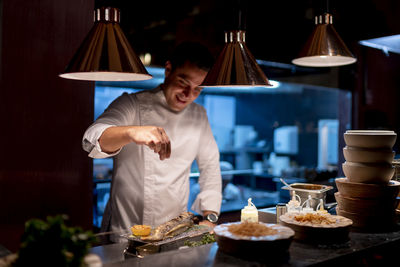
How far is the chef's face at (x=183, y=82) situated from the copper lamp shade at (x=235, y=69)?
54cm

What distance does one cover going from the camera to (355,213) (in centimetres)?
191

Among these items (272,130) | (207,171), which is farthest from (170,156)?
(272,130)

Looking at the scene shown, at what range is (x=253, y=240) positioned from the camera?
140cm

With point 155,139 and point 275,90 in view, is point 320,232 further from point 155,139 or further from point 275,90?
point 275,90

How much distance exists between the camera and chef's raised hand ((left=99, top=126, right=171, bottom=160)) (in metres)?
1.68

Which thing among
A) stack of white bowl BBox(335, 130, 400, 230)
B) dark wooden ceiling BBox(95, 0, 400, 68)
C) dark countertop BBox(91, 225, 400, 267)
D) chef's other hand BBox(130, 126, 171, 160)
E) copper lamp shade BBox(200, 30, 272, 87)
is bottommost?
dark countertop BBox(91, 225, 400, 267)

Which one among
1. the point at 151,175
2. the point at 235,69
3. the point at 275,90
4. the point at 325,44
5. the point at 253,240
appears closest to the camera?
the point at 253,240

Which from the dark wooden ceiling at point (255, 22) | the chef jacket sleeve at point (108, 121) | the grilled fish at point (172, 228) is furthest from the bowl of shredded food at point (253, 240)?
the dark wooden ceiling at point (255, 22)

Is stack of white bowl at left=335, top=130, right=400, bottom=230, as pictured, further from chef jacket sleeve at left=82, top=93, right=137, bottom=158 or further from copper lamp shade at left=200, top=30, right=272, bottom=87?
chef jacket sleeve at left=82, top=93, right=137, bottom=158

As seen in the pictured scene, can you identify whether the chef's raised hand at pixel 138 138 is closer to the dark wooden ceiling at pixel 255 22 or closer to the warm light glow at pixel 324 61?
the warm light glow at pixel 324 61

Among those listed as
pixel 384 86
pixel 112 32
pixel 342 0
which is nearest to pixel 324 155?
pixel 384 86

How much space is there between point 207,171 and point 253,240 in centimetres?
153

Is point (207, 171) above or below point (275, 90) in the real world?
below

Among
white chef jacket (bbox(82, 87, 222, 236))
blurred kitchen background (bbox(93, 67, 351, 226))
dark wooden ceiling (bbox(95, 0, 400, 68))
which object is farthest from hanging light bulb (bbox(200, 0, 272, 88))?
blurred kitchen background (bbox(93, 67, 351, 226))
